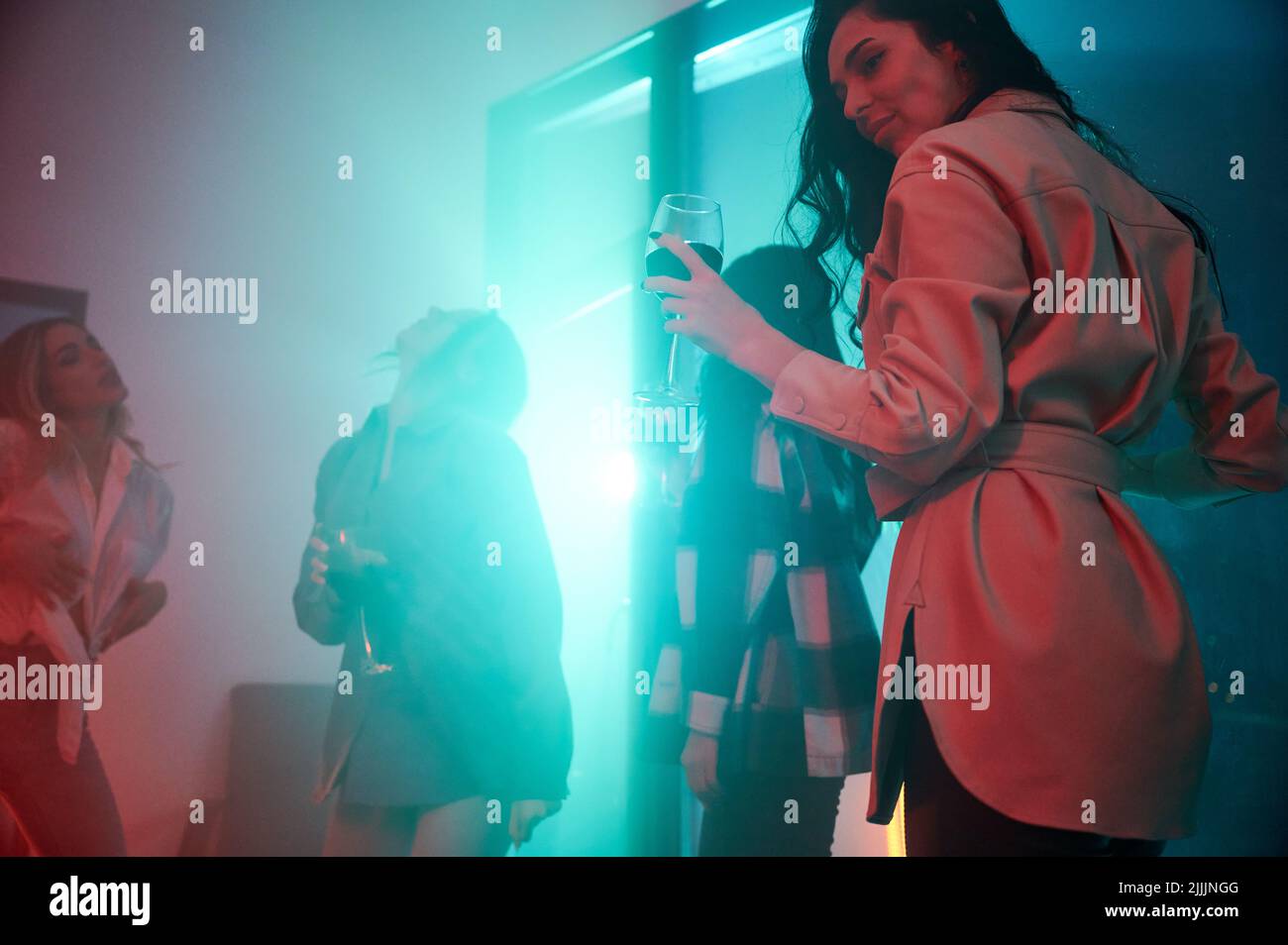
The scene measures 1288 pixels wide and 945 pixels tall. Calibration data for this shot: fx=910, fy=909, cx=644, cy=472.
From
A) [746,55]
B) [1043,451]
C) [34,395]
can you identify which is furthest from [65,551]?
[1043,451]

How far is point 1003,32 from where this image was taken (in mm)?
1427

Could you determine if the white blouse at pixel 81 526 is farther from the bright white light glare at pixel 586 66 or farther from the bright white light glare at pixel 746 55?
the bright white light glare at pixel 746 55

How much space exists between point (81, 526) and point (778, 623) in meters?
1.40

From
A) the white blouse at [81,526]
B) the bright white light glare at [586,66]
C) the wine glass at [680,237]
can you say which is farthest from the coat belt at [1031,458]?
the white blouse at [81,526]

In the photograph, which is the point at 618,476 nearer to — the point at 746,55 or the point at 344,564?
the point at 344,564

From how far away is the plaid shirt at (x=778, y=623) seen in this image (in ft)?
5.42

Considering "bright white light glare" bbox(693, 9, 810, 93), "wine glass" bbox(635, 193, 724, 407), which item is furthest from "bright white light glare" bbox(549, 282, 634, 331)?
"bright white light glare" bbox(693, 9, 810, 93)

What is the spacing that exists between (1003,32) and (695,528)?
98 cm

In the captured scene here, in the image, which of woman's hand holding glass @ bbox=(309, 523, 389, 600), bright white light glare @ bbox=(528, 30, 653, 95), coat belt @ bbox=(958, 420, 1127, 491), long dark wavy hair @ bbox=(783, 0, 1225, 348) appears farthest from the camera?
bright white light glare @ bbox=(528, 30, 653, 95)

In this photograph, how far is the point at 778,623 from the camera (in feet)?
5.55

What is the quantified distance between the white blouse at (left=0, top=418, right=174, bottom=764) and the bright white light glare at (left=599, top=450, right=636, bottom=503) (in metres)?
0.89

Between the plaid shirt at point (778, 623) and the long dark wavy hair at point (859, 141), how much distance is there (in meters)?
0.33

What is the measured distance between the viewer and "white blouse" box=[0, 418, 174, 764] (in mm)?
1807

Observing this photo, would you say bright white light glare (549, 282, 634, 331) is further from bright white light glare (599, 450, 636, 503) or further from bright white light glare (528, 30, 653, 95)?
bright white light glare (528, 30, 653, 95)
